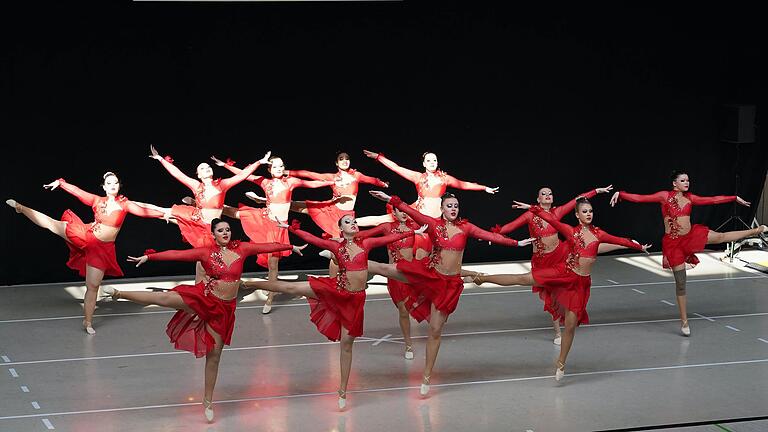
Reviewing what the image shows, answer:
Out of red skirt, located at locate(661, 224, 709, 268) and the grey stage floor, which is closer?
the grey stage floor

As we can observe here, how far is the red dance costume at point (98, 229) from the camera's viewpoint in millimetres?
11258

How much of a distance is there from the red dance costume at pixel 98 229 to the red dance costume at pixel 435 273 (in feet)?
10.2

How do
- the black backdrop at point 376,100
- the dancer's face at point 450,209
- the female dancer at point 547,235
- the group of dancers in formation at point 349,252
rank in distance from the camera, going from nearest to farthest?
1. the group of dancers in formation at point 349,252
2. the dancer's face at point 450,209
3. the female dancer at point 547,235
4. the black backdrop at point 376,100

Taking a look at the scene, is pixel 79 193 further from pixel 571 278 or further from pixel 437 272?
pixel 571 278

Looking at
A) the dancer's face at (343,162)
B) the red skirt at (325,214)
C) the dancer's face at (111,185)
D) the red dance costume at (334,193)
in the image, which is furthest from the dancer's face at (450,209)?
the dancer's face at (111,185)

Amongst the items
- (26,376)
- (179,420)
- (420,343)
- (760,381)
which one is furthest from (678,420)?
(26,376)

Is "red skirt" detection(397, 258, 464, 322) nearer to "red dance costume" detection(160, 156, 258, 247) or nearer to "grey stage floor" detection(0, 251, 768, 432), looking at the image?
"grey stage floor" detection(0, 251, 768, 432)

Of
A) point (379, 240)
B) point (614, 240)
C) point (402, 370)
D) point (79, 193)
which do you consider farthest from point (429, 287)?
point (79, 193)

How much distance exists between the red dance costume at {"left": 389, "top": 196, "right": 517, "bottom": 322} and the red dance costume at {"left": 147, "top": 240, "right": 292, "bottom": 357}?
117 centimetres

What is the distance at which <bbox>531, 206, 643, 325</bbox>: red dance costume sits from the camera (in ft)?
31.7

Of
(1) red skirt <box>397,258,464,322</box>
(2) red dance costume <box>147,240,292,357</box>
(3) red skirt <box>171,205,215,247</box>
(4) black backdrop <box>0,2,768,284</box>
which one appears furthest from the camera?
(4) black backdrop <box>0,2,768,284</box>

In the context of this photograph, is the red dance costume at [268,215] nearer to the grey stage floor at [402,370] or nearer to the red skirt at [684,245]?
the grey stage floor at [402,370]

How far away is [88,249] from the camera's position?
11.3m

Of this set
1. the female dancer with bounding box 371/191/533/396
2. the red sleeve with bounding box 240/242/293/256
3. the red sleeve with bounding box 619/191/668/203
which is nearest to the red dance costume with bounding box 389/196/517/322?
the female dancer with bounding box 371/191/533/396
